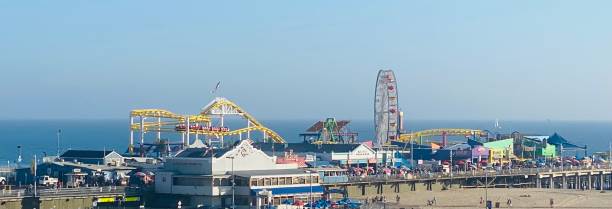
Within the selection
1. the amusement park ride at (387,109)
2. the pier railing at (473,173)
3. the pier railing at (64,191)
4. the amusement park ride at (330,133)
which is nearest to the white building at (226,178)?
the pier railing at (64,191)

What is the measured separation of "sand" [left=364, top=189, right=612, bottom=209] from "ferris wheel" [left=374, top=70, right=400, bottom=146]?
40710mm

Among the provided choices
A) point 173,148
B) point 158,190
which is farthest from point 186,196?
point 173,148

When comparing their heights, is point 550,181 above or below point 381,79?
below

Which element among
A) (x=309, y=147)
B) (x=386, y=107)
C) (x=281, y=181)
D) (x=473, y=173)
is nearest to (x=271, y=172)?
(x=281, y=181)

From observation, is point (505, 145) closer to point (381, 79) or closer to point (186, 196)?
point (381, 79)

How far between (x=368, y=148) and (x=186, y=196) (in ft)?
123

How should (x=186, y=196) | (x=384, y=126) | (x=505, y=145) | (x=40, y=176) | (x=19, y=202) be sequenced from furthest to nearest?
(x=384, y=126)
(x=505, y=145)
(x=40, y=176)
(x=186, y=196)
(x=19, y=202)

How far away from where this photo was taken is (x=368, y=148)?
351ft

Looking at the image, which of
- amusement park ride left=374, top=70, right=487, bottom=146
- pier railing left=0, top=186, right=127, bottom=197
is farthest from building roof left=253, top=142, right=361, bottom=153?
pier railing left=0, top=186, right=127, bottom=197

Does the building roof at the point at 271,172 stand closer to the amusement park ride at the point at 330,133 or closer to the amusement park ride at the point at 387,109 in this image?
the amusement park ride at the point at 330,133

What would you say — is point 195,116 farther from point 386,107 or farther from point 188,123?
point 386,107

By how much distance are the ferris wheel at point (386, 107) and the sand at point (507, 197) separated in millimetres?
40710

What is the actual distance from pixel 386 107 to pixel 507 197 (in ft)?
164

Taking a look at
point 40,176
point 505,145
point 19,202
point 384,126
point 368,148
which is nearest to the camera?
point 19,202
